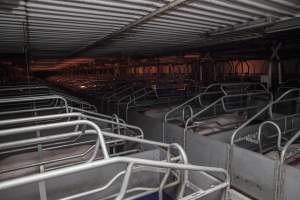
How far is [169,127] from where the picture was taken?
10.2ft

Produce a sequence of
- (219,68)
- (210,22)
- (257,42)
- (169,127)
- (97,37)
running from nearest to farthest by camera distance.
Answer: (169,127) → (210,22) → (97,37) → (257,42) → (219,68)

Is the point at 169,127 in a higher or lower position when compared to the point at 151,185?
higher

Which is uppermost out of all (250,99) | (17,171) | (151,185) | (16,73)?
(16,73)

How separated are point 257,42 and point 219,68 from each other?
10.9 ft

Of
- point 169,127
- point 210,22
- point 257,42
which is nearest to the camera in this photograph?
point 169,127

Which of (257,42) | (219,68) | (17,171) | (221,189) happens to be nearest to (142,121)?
(17,171)

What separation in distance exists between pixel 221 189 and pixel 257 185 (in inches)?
27.9

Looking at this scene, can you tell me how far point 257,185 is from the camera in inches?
82.7

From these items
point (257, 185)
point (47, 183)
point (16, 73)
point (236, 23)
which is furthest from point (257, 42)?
point (16, 73)

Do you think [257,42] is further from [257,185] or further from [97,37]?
[257,185]

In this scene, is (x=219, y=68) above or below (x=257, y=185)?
above

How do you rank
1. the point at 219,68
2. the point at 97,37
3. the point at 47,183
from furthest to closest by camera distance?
1. the point at 219,68
2. the point at 97,37
3. the point at 47,183

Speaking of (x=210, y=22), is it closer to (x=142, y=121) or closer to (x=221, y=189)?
(x=142, y=121)

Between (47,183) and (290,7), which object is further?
(290,7)
